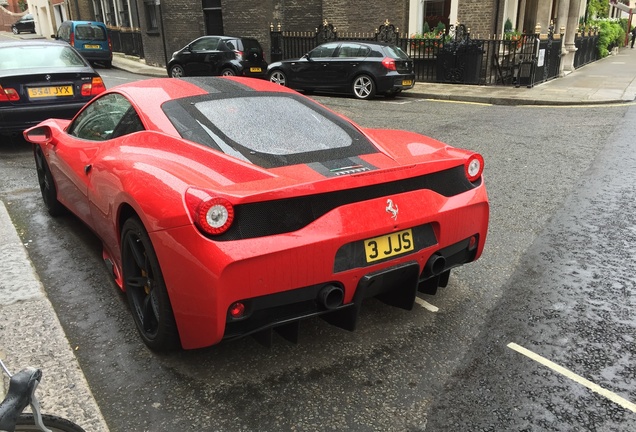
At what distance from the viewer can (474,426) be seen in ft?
8.29

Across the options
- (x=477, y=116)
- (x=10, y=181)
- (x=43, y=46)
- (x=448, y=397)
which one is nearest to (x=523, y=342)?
(x=448, y=397)

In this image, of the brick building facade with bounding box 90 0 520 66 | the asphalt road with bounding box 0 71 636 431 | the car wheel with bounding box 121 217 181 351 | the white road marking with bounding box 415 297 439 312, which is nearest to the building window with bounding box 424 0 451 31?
the brick building facade with bounding box 90 0 520 66

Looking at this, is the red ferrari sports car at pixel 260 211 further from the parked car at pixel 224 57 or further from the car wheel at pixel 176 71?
the car wheel at pixel 176 71

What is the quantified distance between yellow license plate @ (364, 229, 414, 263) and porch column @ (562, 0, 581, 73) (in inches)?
776

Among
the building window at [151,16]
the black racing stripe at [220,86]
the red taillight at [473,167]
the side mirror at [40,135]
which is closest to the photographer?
the red taillight at [473,167]

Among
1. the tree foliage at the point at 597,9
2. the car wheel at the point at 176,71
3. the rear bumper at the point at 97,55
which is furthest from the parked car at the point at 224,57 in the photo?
the tree foliage at the point at 597,9

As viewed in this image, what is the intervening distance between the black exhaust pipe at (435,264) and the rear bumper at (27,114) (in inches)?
260

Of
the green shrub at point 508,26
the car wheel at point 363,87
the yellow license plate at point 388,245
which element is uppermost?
the green shrub at point 508,26

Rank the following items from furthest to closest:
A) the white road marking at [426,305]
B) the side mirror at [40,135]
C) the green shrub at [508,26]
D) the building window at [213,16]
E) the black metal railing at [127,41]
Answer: the black metal railing at [127,41], the building window at [213,16], the green shrub at [508,26], the side mirror at [40,135], the white road marking at [426,305]

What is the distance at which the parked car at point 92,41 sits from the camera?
82.4 feet

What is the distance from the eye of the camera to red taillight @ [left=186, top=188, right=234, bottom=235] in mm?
2504

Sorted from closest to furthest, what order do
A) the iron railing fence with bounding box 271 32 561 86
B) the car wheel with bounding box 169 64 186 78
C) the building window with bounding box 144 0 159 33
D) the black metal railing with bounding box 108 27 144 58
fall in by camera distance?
the iron railing fence with bounding box 271 32 561 86, the car wheel with bounding box 169 64 186 78, the building window with bounding box 144 0 159 33, the black metal railing with bounding box 108 27 144 58

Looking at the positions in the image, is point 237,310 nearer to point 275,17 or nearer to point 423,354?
point 423,354

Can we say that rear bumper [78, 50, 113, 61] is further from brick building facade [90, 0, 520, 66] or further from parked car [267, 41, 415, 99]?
parked car [267, 41, 415, 99]
